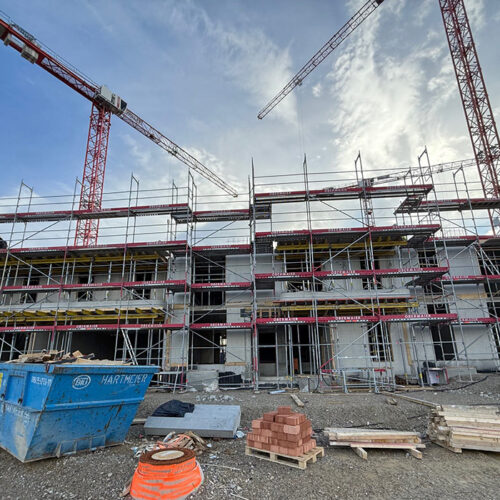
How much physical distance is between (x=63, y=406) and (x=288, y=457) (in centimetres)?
427

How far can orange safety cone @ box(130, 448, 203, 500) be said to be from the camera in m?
4.54

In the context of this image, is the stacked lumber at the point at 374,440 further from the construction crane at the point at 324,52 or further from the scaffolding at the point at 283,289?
the construction crane at the point at 324,52

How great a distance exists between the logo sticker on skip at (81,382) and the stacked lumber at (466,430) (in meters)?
7.53

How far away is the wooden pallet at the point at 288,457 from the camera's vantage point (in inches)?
237

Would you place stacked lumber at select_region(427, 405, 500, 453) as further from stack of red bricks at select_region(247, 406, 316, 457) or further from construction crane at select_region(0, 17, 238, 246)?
construction crane at select_region(0, 17, 238, 246)

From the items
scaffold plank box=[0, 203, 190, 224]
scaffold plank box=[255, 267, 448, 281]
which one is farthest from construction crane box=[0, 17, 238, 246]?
scaffold plank box=[255, 267, 448, 281]

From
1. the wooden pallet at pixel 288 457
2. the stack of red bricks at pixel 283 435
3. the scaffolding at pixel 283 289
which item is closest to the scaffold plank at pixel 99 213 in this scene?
the scaffolding at pixel 283 289

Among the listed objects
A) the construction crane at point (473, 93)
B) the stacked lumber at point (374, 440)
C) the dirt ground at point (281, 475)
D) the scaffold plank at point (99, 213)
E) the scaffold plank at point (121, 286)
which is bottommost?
the dirt ground at point (281, 475)

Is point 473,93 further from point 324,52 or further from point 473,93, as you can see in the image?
point 324,52

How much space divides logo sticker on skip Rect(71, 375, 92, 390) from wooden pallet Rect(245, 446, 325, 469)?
11.2 ft

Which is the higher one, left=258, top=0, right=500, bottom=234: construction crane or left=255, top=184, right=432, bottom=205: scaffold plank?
left=258, top=0, right=500, bottom=234: construction crane

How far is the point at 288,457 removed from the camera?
6.20m

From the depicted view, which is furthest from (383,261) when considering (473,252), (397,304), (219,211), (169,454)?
(169,454)

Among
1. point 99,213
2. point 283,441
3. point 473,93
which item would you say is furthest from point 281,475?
point 473,93
